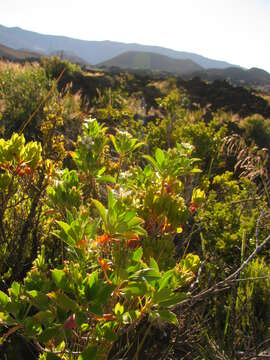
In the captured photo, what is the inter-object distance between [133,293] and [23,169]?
0.82m

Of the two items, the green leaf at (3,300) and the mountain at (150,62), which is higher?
the mountain at (150,62)

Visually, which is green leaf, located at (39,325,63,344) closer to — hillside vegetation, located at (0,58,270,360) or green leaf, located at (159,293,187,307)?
hillside vegetation, located at (0,58,270,360)

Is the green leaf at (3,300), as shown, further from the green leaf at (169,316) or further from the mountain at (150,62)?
the mountain at (150,62)

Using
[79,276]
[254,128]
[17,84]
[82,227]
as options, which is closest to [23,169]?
[82,227]

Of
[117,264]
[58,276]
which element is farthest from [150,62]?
[58,276]

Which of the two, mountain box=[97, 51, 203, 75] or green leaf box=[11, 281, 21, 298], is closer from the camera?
green leaf box=[11, 281, 21, 298]

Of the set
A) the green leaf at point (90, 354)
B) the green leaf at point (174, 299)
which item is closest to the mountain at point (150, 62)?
the green leaf at point (174, 299)

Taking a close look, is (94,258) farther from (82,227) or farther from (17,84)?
(17,84)

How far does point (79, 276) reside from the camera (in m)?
0.86

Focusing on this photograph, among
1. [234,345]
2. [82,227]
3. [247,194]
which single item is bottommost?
[234,345]

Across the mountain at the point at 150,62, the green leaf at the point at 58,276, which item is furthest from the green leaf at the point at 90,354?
the mountain at the point at 150,62

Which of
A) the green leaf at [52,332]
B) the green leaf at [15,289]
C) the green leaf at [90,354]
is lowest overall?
the green leaf at [90,354]

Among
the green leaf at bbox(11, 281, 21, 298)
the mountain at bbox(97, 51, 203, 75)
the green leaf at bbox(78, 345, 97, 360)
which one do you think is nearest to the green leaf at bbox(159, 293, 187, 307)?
the green leaf at bbox(78, 345, 97, 360)

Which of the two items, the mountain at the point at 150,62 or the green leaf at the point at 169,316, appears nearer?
the green leaf at the point at 169,316
